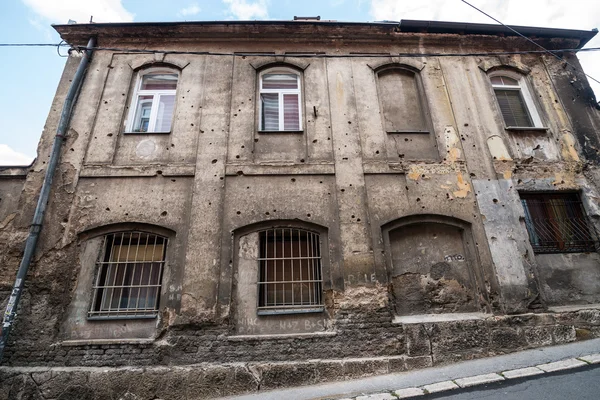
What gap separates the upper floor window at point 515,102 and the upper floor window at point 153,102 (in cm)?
732

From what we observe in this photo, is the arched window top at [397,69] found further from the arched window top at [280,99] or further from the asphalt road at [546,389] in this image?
the asphalt road at [546,389]

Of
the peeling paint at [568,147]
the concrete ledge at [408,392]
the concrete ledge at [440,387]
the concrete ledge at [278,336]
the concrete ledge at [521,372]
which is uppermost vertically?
the peeling paint at [568,147]

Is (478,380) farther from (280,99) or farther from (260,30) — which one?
(260,30)

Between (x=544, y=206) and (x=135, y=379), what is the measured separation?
307 inches

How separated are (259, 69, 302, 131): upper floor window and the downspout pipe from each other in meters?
3.64

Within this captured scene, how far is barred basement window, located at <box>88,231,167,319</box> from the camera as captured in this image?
5.15 m

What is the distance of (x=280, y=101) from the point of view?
6824 millimetres

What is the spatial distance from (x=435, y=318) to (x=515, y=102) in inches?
215

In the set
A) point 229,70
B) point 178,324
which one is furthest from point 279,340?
point 229,70

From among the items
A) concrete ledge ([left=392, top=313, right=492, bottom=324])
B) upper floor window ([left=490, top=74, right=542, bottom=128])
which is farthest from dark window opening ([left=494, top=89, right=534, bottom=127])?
concrete ledge ([left=392, top=313, right=492, bottom=324])

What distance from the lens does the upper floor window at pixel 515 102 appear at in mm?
7078

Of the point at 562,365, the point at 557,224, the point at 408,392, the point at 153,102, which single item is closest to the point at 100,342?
the point at 408,392

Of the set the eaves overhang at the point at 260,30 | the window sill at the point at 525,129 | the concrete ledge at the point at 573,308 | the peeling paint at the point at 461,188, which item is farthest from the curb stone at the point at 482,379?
the eaves overhang at the point at 260,30

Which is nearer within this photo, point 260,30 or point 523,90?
point 260,30
